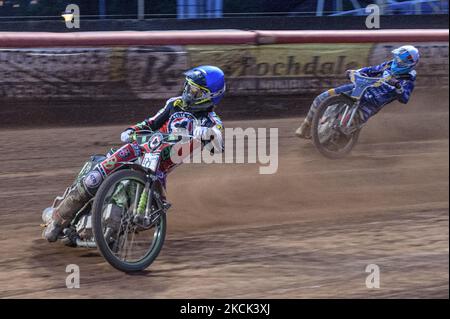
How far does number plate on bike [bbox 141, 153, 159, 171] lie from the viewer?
5539 millimetres

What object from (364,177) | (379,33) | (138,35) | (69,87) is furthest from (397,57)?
(69,87)

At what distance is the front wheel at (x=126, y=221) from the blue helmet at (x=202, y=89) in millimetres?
770

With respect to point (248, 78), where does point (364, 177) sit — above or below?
below

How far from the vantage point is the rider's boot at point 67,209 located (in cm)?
553

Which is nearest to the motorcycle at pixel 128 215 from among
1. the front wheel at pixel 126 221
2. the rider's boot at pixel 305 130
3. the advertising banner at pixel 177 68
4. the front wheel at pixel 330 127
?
the front wheel at pixel 126 221

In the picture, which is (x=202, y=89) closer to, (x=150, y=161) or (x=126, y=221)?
(x=150, y=161)

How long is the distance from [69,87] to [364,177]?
13.3 feet

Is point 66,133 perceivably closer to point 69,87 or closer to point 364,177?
point 69,87

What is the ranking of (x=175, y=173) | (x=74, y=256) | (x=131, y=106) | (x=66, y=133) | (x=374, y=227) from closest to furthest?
(x=74, y=256) → (x=374, y=227) → (x=175, y=173) → (x=66, y=133) → (x=131, y=106)

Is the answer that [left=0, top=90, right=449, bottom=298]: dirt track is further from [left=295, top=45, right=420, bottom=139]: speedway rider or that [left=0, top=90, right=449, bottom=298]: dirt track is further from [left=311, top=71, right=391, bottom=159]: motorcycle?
[left=295, top=45, right=420, bottom=139]: speedway rider

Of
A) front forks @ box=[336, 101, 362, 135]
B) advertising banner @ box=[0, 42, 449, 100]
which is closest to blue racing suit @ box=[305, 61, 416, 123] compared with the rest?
front forks @ box=[336, 101, 362, 135]

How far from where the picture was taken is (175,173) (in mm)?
8289

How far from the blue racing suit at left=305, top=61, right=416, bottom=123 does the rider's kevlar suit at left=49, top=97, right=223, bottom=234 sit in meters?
3.36

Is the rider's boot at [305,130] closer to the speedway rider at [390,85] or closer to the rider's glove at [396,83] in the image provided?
the speedway rider at [390,85]
